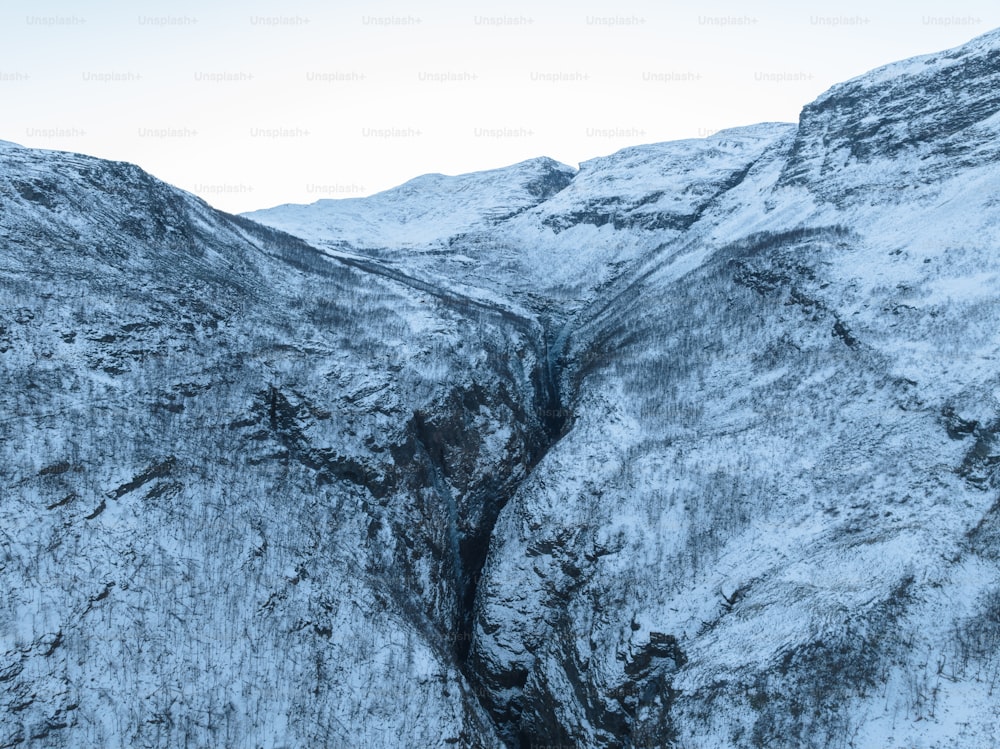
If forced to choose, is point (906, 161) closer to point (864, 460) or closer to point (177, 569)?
point (864, 460)

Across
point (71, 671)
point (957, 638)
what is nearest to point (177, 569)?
point (71, 671)

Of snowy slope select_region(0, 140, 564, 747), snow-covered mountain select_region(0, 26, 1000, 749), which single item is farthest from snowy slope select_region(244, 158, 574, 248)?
snowy slope select_region(0, 140, 564, 747)

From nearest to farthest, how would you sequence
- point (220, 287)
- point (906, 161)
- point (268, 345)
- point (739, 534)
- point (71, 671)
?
point (71, 671)
point (739, 534)
point (268, 345)
point (220, 287)
point (906, 161)

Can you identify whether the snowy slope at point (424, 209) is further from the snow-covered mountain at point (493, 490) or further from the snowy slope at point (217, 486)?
the snowy slope at point (217, 486)

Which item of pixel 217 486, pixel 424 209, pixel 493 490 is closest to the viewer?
pixel 217 486

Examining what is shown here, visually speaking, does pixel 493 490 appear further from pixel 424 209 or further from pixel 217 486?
pixel 424 209

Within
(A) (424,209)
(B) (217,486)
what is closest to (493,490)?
(B) (217,486)

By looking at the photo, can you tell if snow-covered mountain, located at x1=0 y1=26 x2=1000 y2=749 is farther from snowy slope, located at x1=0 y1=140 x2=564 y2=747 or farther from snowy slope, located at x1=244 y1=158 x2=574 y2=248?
snowy slope, located at x1=244 y1=158 x2=574 y2=248

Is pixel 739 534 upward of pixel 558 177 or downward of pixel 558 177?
downward
